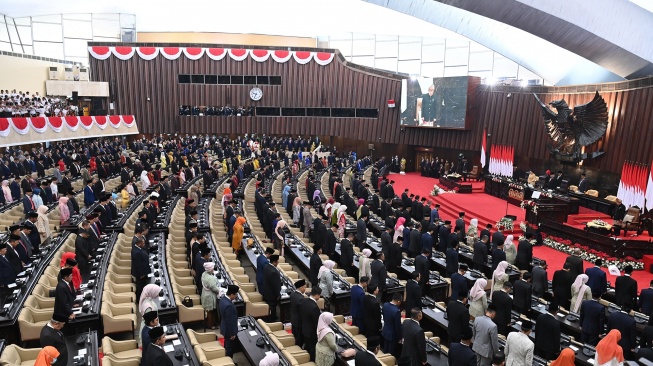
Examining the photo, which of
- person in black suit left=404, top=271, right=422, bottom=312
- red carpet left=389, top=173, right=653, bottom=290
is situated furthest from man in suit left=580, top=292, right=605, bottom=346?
red carpet left=389, top=173, right=653, bottom=290

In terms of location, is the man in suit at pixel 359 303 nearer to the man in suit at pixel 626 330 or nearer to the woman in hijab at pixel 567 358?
the woman in hijab at pixel 567 358

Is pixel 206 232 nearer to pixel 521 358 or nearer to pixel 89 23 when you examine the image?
pixel 521 358

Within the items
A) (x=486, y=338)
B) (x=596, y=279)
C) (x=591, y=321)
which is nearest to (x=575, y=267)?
Answer: (x=596, y=279)

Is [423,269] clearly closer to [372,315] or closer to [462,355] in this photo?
[372,315]

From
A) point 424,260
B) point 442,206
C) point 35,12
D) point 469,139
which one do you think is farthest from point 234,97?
point 424,260

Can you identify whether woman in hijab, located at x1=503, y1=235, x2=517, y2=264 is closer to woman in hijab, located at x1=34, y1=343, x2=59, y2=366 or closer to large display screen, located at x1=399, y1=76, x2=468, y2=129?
woman in hijab, located at x1=34, y1=343, x2=59, y2=366

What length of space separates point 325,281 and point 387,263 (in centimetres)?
252

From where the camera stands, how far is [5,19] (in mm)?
25734

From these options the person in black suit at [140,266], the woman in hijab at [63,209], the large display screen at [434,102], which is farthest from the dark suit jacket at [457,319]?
the large display screen at [434,102]

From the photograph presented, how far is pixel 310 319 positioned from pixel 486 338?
2321 mm

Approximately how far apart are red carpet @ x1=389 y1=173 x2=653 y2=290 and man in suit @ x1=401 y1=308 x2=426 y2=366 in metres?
6.82

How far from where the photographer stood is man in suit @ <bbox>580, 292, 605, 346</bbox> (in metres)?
6.83

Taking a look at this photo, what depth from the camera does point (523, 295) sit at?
7.59 m

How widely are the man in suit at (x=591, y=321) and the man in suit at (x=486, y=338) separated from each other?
1.88 m
